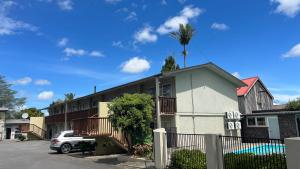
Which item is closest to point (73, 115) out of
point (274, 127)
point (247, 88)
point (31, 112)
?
point (247, 88)

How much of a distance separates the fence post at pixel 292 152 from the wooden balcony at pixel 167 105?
45.3ft

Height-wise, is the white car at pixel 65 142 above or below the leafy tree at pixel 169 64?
below

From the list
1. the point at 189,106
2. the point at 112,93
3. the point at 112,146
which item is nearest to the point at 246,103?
the point at 189,106

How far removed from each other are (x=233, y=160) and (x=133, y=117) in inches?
294

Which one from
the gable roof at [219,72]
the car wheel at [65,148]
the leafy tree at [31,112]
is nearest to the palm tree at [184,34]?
the gable roof at [219,72]

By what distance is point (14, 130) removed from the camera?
55.2 metres

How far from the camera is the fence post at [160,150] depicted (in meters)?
13.5

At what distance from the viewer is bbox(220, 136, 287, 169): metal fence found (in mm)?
8548

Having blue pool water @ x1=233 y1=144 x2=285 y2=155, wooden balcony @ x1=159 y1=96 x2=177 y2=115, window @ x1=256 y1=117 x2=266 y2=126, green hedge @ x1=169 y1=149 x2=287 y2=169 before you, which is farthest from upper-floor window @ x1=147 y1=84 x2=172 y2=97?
blue pool water @ x1=233 y1=144 x2=285 y2=155

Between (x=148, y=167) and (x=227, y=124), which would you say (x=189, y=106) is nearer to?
(x=227, y=124)

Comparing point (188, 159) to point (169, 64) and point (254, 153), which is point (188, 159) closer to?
point (254, 153)

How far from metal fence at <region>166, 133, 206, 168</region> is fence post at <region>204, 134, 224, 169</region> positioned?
A: 1.10 meters

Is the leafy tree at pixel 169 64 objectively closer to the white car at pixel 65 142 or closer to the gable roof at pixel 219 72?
the gable roof at pixel 219 72

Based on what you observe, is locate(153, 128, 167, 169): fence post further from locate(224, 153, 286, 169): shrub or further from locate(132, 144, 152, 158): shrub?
locate(224, 153, 286, 169): shrub
